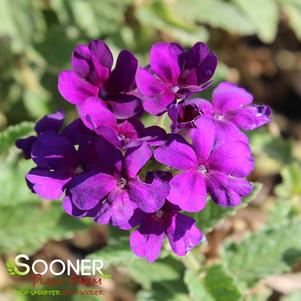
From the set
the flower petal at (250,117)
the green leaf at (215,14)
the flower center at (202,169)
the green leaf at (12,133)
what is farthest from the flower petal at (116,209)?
the green leaf at (215,14)

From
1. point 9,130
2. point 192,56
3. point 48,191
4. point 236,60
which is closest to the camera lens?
point 48,191

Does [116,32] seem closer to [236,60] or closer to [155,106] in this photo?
[236,60]

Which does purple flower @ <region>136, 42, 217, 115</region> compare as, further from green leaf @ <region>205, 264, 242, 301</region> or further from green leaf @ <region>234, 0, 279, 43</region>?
green leaf @ <region>234, 0, 279, 43</region>

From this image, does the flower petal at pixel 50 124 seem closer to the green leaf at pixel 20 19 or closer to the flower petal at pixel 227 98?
the flower petal at pixel 227 98

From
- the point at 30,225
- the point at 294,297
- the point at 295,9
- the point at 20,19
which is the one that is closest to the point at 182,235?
the point at 30,225

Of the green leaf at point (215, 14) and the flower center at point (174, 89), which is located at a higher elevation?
the flower center at point (174, 89)

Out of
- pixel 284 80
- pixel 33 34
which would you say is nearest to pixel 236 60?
pixel 284 80

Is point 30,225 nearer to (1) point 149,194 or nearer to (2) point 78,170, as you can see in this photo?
(2) point 78,170
